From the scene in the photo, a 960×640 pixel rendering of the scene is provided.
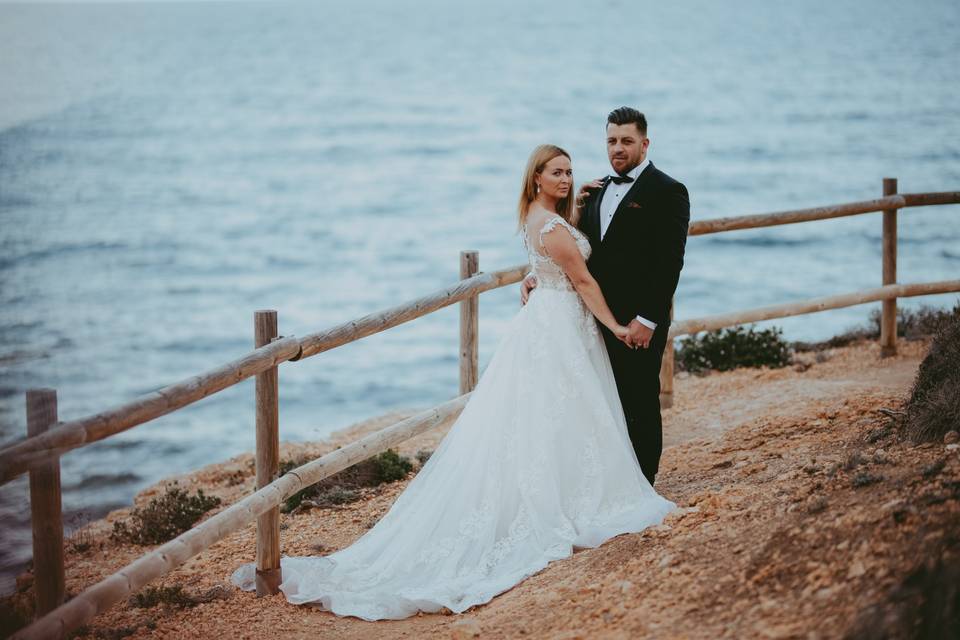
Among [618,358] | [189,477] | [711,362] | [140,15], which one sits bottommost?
[189,477]

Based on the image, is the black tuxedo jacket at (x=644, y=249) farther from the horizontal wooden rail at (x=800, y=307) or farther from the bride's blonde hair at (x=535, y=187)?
the horizontal wooden rail at (x=800, y=307)

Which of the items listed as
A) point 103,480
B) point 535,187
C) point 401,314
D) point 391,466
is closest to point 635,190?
point 535,187

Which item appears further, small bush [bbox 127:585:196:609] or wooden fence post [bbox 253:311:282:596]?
small bush [bbox 127:585:196:609]

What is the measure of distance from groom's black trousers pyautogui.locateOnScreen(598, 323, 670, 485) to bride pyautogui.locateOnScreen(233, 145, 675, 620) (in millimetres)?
115

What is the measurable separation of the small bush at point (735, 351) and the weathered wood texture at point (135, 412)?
6.68 metres

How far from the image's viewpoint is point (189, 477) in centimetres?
901

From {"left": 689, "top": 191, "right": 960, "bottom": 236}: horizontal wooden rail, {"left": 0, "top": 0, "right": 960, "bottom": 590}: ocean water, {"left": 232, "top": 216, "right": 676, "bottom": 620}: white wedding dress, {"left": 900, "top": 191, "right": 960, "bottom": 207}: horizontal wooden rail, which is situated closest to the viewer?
{"left": 232, "top": 216, "right": 676, "bottom": 620}: white wedding dress

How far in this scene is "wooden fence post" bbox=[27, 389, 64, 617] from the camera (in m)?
3.62

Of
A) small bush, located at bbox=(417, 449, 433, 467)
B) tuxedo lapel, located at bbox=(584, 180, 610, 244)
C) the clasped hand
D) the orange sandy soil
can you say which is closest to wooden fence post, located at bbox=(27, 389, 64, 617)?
the orange sandy soil

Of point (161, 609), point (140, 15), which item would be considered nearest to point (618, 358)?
point (161, 609)

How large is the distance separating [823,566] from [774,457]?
2.55 metres

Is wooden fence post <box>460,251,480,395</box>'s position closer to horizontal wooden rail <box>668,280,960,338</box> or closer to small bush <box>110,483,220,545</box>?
horizontal wooden rail <box>668,280,960,338</box>

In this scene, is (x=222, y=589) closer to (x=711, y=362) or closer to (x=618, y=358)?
(x=618, y=358)

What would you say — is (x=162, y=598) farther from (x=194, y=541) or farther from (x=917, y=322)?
(x=917, y=322)
